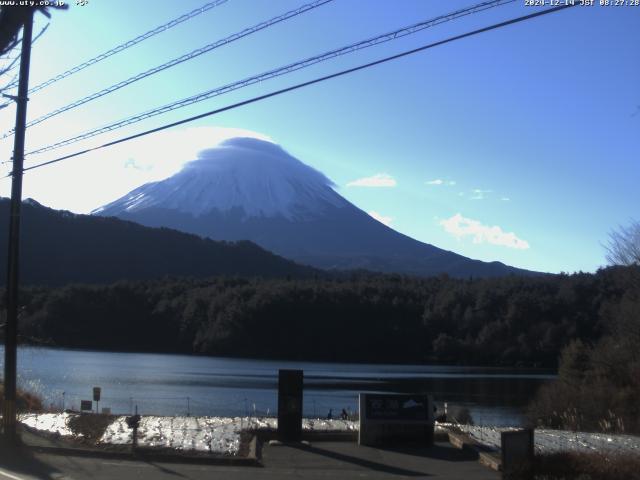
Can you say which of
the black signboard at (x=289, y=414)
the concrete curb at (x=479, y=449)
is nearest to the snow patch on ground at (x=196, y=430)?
the black signboard at (x=289, y=414)

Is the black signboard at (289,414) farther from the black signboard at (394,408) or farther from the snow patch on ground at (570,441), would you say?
the snow patch on ground at (570,441)

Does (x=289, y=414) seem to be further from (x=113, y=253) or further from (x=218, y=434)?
(x=113, y=253)

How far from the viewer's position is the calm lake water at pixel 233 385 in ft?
134

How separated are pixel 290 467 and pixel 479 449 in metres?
3.75

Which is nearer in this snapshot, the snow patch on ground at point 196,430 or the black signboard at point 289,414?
the snow patch on ground at point 196,430

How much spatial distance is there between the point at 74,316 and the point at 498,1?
101697mm

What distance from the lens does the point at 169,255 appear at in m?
151

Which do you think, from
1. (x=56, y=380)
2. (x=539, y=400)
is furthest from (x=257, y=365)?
(x=539, y=400)

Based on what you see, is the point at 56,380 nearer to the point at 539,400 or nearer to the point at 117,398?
the point at 117,398

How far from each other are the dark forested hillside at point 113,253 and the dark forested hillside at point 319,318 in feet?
48.9

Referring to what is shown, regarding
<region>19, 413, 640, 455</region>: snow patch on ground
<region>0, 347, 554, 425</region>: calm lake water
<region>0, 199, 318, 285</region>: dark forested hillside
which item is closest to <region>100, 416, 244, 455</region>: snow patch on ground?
<region>19, 413, 640, 455</region>: snow patch on ground

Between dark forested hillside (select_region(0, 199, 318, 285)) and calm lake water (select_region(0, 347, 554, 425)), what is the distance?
43747mm

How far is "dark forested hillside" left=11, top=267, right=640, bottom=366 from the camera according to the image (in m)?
97.2

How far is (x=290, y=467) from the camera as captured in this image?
47.5 feet
